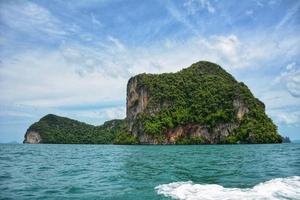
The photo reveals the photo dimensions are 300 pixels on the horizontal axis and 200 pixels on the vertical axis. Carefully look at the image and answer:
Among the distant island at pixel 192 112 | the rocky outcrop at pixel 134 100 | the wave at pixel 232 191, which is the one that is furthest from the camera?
the rocky outcrop at pixel 134 100

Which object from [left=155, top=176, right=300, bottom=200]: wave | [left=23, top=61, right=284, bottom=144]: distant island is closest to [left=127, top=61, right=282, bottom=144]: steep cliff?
[left=23, top=61, right=284, bottom=144]: distant island

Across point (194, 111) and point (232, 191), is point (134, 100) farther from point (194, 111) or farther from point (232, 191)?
point (232, 191)

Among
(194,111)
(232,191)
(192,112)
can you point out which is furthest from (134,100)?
(232,191)

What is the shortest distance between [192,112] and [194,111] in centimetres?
90

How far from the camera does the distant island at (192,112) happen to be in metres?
117

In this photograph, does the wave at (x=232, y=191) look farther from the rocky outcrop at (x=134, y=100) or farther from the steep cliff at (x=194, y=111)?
the rocky outcrop at (x=134, y=100)

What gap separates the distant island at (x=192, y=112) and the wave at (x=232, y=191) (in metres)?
99.2

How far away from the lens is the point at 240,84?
13412cm

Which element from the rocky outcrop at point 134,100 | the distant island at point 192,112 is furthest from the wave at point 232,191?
the rocky outcrop at point 134,100

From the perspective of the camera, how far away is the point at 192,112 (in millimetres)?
130500

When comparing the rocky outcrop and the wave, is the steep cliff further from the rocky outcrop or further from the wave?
the wave

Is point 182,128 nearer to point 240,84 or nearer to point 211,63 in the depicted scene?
point 240,84

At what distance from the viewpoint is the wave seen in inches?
499

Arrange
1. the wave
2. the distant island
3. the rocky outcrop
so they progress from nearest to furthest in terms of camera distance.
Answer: the wave, the distant island, the rocky outcrop
